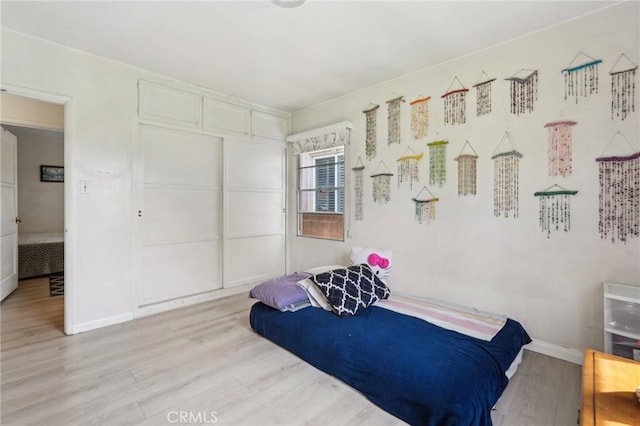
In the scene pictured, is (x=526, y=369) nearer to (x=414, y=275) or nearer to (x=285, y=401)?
(x=414, y=275)

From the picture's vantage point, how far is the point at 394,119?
3271 millimetres

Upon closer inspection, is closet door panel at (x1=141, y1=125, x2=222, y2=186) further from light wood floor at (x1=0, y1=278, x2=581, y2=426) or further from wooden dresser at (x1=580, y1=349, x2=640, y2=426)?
wooden dresser at (x1=580, y1=349, x2=640, y2=426)

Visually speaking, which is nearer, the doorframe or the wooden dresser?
the wooden dresser

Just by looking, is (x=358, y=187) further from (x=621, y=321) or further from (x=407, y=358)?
(x=621, y=321)

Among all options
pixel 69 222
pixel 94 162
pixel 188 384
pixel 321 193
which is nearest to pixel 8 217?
pixel 69 222

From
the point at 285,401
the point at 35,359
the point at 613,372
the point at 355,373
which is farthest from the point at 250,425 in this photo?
the point at 35,359

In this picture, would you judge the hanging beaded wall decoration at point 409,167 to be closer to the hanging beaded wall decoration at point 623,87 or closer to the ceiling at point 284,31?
the ceiling at point 284,31

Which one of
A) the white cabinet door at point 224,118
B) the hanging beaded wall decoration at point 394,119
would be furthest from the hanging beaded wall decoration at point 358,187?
the white cabinet door at point 224,118

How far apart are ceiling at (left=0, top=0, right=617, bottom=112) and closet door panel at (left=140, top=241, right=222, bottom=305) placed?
195 cm

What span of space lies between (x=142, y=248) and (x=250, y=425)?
2.31 metres

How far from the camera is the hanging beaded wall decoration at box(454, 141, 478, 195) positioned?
269 cm

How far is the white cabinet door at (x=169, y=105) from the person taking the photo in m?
3.10

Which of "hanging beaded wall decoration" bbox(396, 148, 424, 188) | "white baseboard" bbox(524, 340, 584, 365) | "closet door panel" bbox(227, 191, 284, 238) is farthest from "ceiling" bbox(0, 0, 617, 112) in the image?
"white baseboard" bbox(524, 340, 584, 365)

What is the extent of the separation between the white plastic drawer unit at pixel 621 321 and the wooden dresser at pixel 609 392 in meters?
0.67
